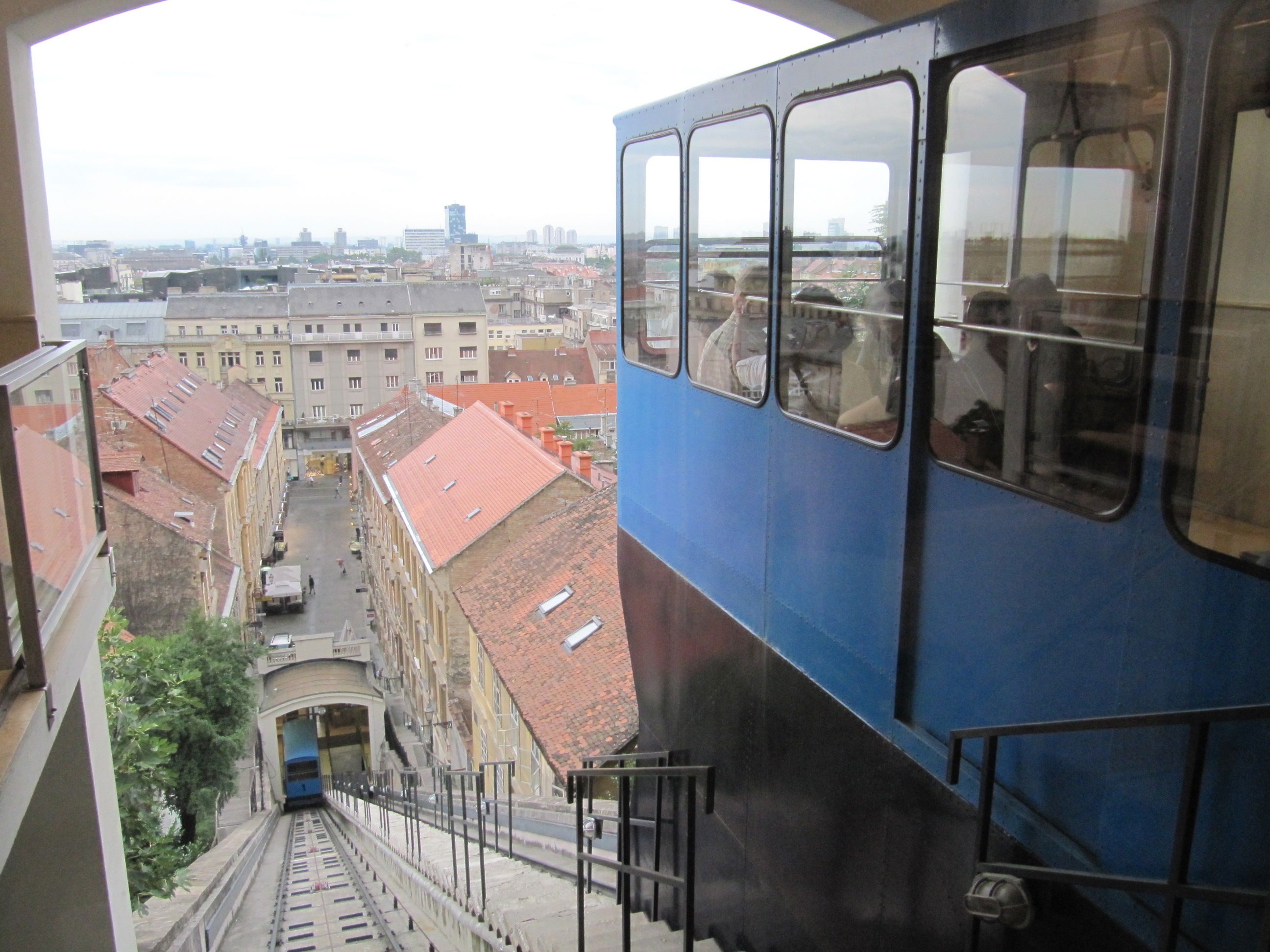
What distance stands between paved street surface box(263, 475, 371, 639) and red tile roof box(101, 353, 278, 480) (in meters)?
5.31

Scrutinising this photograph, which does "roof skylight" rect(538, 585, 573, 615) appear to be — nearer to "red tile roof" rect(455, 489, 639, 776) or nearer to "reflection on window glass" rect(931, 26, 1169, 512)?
"red tile roof" rect(455, 489, 639, 776)

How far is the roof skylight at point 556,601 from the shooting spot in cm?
1429

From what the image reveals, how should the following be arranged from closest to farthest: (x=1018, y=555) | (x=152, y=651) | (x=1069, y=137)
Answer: (x=1069, y=137), (x=1018, y=555), (x=152, y=651)

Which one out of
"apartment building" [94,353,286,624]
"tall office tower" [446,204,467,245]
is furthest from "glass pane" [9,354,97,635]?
"tall office tower" [446,204,467,245]

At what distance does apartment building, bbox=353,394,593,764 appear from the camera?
800 inches

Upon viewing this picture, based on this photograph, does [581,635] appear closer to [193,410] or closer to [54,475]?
[54,475]

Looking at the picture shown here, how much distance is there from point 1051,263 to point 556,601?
12.5 metres

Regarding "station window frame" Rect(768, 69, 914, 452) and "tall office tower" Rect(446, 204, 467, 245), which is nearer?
"station window frame" Rect(768, 69, 914, 452)

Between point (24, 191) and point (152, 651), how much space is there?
10.8 meters

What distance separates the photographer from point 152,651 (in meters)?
13.3

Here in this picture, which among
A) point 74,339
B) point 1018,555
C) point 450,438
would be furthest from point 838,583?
point 450,438

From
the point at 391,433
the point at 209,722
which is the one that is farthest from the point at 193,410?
the point at 209,722

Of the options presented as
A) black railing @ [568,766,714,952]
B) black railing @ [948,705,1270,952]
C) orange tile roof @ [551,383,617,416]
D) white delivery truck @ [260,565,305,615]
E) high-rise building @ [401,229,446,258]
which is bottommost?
white delivery truck @ [260,565,305,615]

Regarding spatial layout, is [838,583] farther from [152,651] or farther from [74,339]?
[152,651]
